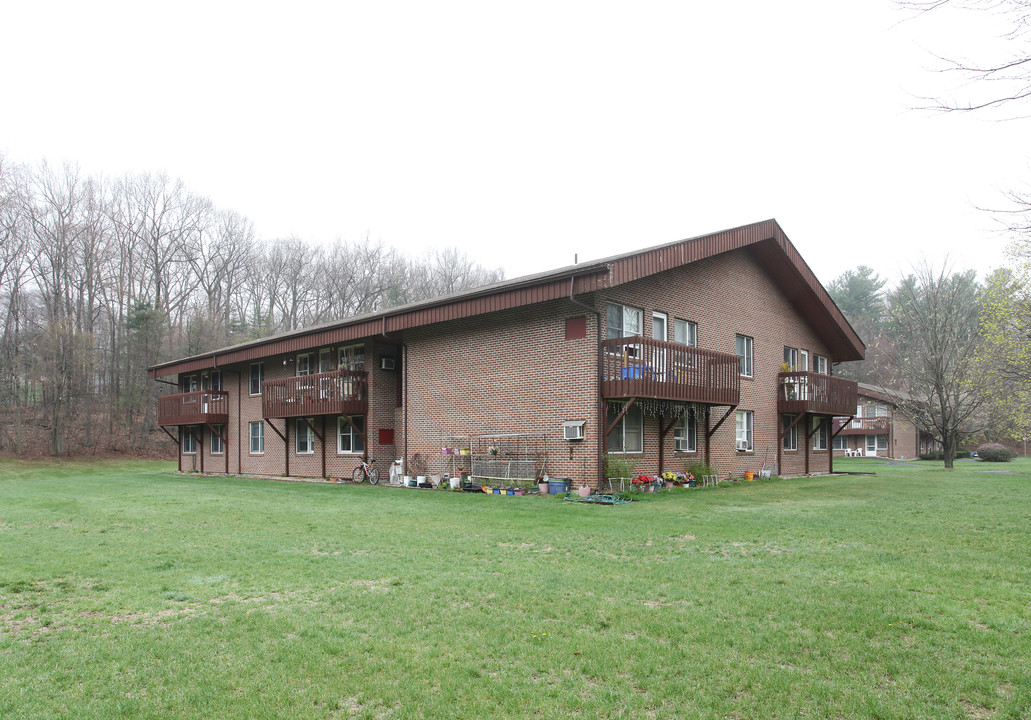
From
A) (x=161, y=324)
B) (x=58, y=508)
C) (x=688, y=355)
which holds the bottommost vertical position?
(x=58, y=508)

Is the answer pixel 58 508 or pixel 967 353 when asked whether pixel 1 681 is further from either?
pixel 967 353

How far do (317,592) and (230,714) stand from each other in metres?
2.74

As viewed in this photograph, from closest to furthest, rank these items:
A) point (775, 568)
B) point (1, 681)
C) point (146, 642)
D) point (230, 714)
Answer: point (230, 714)
point (1, 681)
point (146, 642)
point (775, 568)

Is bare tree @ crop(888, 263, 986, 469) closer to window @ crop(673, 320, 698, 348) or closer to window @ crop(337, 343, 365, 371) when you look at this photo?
window @ crop(673, 320, 698, 348)

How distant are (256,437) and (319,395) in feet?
23.0

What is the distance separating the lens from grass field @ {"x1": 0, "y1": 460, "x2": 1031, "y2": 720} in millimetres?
4066

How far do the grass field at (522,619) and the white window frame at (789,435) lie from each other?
12.7 meters

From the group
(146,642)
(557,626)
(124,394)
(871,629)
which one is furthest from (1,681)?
(124,394)

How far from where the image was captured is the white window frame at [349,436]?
22.6 metres

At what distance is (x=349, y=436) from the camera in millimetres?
23078

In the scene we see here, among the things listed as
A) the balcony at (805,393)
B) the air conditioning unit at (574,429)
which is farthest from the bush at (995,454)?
the air conditioning unit at (574,429)

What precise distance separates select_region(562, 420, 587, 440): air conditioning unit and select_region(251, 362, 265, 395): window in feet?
51.5

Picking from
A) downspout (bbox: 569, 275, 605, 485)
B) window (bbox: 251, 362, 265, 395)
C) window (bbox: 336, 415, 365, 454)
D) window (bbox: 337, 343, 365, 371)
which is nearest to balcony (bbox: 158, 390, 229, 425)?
window (bbox: 251, 362, 265, 395)

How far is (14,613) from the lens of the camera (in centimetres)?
595
